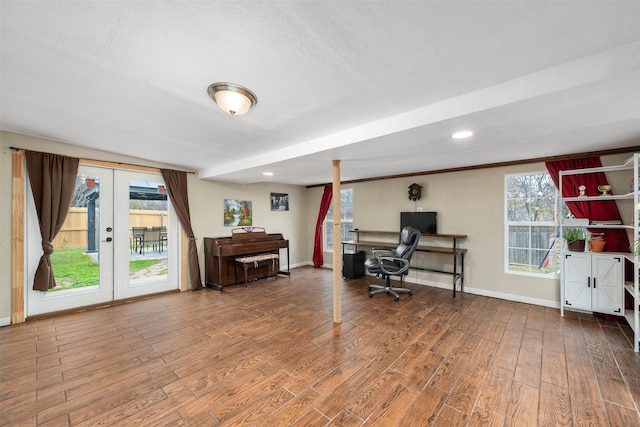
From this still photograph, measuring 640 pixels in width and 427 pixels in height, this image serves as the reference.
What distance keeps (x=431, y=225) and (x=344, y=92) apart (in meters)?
3.49

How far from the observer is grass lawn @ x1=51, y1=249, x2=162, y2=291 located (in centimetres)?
343

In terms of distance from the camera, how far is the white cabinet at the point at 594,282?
9.94ft

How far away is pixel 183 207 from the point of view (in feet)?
15.1

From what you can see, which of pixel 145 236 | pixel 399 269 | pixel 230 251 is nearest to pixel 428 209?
pixel 399 269

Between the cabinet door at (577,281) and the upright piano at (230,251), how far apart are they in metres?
4.66

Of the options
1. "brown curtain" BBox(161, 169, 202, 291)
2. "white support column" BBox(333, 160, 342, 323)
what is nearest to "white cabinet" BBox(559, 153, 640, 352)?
"white support column" BBox(333, 160, 342, 323)

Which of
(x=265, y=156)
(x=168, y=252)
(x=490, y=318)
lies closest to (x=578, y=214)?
(x=490, y=318)

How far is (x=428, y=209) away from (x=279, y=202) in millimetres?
3410

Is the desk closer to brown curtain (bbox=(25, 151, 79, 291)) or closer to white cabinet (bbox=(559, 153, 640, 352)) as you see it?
white cabinet (bbox=(559, 153, 640, 352))

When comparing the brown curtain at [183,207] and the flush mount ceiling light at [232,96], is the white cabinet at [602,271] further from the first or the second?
the brown curtain at [183,207]

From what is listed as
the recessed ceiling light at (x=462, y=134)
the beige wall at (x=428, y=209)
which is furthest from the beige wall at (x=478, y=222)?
the recessed ceiling light at (x=462, y=134)

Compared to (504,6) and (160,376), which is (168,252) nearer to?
(160,376)

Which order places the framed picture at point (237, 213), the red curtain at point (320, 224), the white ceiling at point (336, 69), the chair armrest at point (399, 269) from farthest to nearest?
the red curtain at point (320, 224) → the framed picture at point (237, 213) → the chair armrest at point (399, 269) → the white ceiling at point (336, 69)

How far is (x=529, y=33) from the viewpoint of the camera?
132 cm
